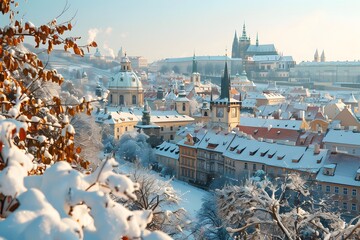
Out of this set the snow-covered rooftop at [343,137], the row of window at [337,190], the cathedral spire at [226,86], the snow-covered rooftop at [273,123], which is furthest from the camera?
the snow-covered rooftop at [273,123]

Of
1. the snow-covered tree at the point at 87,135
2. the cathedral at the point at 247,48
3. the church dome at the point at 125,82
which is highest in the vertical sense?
the cathedral at the point at 247,48

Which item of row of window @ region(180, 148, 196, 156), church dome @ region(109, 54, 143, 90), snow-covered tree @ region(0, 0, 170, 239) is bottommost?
row of window @ region(180, 148, 196, 156)

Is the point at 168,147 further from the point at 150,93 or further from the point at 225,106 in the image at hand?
the point at 150,93

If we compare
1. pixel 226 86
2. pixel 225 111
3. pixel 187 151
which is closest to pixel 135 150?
pixel 187 151

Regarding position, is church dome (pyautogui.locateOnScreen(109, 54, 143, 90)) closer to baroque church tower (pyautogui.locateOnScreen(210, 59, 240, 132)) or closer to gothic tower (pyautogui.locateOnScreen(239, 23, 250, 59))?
baroque church tower (pyautogui.locateOnScreen(210, 59, 240, 132))

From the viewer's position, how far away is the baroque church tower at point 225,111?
46.8 metres

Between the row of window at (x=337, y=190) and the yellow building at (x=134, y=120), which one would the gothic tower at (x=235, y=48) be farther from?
the row of window at (x=337, y=190)

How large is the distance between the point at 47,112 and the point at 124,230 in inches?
112

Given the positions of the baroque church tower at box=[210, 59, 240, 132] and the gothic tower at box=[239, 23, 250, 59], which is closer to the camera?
the baroque church tower at box=[210, 59, 240, 132]

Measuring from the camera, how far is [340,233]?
7.43 meters

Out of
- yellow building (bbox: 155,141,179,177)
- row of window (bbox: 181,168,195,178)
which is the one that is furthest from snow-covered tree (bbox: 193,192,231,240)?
yellow building (bbox: 155,141,179,177)

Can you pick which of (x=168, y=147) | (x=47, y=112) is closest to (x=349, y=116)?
(x=168, y=147)

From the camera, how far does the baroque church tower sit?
46844 millimetres

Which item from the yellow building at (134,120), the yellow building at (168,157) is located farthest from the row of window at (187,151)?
the yellow building at (134,120)
